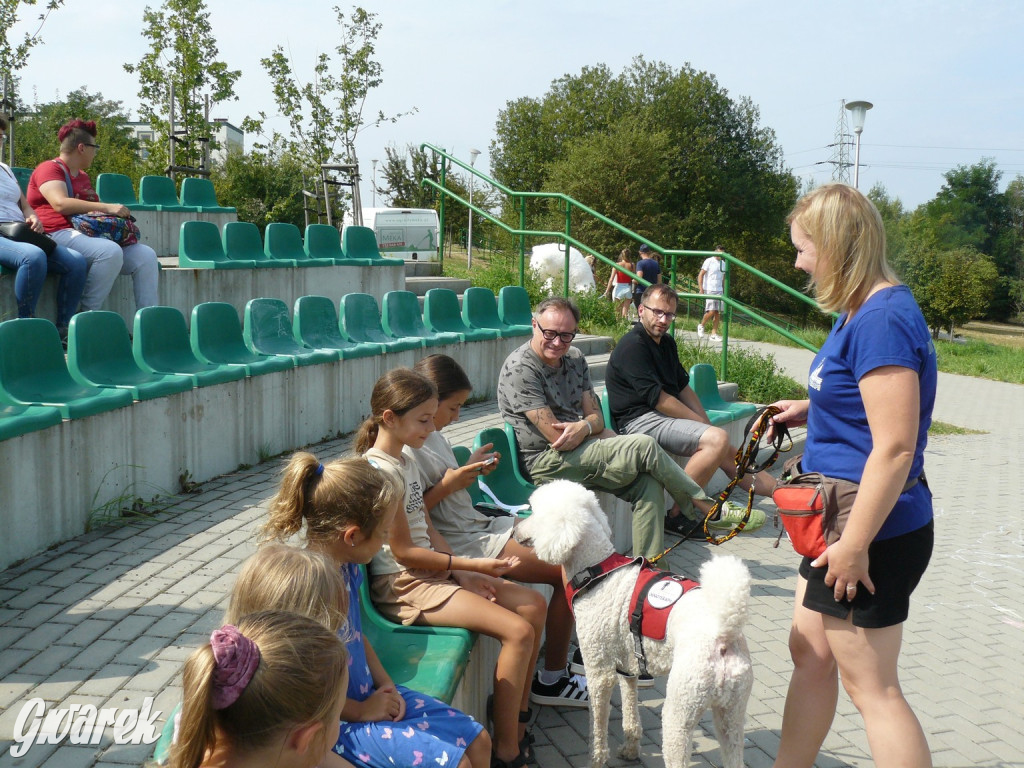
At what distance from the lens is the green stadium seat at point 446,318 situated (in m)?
8.45

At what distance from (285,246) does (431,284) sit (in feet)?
7.12

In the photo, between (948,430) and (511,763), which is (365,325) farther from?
(948,430)

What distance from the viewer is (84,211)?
6.76 m

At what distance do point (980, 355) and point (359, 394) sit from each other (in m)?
24.9

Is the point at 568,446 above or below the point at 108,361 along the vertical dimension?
below

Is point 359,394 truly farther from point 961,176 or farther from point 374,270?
point 961,176

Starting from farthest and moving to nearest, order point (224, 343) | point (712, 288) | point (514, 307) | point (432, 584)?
point (712, 288), point (514, 307), point (224, 343), point (432, 584)

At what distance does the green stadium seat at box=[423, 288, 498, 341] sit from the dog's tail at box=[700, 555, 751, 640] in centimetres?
564

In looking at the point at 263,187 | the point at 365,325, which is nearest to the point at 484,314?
the point at 365,325

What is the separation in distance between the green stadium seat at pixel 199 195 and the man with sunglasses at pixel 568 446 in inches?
294

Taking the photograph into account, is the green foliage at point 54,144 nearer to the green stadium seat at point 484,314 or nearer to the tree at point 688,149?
the green stadium seat at point 484,314

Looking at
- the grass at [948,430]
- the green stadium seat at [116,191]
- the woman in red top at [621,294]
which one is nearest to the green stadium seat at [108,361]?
the green stadium seat at [116,191]

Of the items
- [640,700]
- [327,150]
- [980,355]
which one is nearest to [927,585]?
[640,700]

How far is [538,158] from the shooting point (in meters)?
46.8
